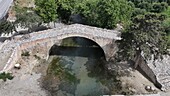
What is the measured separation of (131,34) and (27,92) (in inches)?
617

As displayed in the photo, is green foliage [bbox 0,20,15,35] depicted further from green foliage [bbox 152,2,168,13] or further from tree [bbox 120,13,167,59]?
green foliage [bbox 152,2,168,13]

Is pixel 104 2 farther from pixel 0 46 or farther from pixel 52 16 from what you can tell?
pixel 0 46

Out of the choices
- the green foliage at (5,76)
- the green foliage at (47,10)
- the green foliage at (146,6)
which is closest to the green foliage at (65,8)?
the green foliage at (47,10)

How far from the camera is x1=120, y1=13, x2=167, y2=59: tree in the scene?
42.6m

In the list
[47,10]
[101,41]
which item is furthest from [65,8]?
[101,41]

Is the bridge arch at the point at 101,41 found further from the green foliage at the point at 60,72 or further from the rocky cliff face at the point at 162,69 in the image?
the rocky cliff face at the point at 162,69

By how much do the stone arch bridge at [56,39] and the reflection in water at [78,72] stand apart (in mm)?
2610

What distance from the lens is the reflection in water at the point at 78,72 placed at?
142ft

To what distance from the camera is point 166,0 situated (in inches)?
2594

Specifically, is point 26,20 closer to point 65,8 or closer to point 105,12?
point 65,8

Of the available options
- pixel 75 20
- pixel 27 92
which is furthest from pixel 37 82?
pixel 75 20

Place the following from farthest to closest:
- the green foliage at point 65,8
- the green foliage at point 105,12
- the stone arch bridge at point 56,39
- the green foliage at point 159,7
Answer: the green foliage at point 159,7
the green foliage at point 65,8
the green foliage at point 105,12
the stone arch bridge at point 56,39

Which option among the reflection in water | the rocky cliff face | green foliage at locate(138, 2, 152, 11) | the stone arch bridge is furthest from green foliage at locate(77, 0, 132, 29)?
the rocky cliff face

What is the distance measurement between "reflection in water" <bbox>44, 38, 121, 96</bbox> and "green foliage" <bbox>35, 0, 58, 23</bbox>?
499cm
